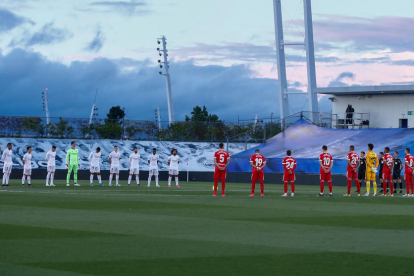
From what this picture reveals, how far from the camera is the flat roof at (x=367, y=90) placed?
5464 cm

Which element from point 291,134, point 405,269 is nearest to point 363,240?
point 405,269

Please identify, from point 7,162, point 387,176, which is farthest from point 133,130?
point 387,176

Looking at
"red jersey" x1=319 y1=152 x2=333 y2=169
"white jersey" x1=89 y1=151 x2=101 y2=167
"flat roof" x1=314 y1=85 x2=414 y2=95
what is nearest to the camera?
"red jersey" x1=319 y1=152 x2=333 y2=169

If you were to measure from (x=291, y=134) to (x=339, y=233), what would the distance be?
40746 mm

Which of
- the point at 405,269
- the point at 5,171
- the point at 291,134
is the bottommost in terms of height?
the point at 405,269

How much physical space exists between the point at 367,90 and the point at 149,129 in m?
18.5

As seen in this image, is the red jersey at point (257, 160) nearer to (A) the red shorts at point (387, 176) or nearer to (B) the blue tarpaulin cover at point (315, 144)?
(A) the red shorts at point (387, 176)

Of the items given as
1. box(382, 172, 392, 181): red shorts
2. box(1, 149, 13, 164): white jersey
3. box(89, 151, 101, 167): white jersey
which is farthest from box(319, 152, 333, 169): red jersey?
box(1, 149, 13, 164): white jersey

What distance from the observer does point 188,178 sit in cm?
5394

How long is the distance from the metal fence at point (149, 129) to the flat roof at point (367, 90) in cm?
224

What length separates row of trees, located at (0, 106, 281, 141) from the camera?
181 feet

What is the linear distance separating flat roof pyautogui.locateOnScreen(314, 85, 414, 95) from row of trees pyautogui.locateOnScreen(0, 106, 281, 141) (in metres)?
5.88

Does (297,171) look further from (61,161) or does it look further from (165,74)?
(165,74)

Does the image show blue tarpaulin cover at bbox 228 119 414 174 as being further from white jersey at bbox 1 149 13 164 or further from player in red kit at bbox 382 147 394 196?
white jersey at bbox 1 149 13 164
